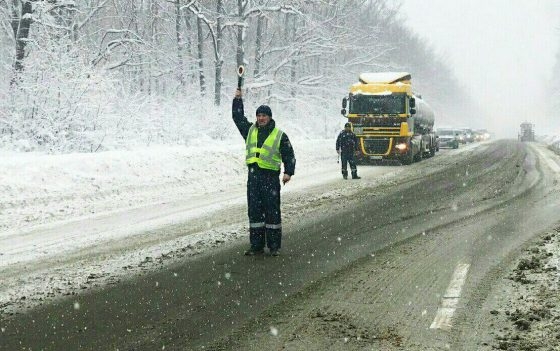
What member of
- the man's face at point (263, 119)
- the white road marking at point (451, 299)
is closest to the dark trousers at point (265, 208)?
the man's face at point (263, 119)

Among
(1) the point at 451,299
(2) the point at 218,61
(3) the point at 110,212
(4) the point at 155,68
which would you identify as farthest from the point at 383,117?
(1) the point at 451,299

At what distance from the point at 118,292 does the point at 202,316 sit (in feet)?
3.70

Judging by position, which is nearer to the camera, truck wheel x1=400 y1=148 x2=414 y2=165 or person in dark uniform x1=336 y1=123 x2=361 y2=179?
person in dark uniform x1=336 y1=123 x2=361 y2=179

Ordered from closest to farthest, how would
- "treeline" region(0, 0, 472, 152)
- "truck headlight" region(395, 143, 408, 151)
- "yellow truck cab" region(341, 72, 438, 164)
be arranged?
"treeline" region(0, 0, 472, 152) → "truck headlight" region(395, 143, 408, 151) → "yellow truck cab" region(341, 72, 438, 164)

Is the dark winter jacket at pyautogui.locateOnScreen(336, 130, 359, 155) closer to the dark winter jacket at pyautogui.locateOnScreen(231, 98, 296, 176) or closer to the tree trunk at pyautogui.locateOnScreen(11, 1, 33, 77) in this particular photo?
the tree trunk at pyautogui.locateOnScreen(11, 1, 33, 77)

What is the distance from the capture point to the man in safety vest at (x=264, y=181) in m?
7.41

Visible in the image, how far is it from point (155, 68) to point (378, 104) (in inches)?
626

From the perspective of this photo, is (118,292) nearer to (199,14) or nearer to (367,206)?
(367,206)

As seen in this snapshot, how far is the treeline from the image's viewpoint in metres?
17.6

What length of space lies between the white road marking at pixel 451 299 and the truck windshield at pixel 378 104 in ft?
55.4

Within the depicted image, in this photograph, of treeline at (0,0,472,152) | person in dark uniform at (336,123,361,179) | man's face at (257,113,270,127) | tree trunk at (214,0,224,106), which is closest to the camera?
man's face at (257,113,270,127)

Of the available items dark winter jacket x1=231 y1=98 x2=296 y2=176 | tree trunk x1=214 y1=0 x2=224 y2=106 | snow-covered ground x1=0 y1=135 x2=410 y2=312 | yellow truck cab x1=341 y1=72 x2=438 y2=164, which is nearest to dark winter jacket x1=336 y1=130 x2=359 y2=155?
snow-covered ground x1=0 y1=135 x2=410 y2=312

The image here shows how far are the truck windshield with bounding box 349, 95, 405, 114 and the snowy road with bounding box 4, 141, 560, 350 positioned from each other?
1200 centimetres

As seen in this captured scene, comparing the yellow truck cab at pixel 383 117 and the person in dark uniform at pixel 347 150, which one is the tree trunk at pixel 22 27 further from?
the yellow truck cab at pixel 383 117
